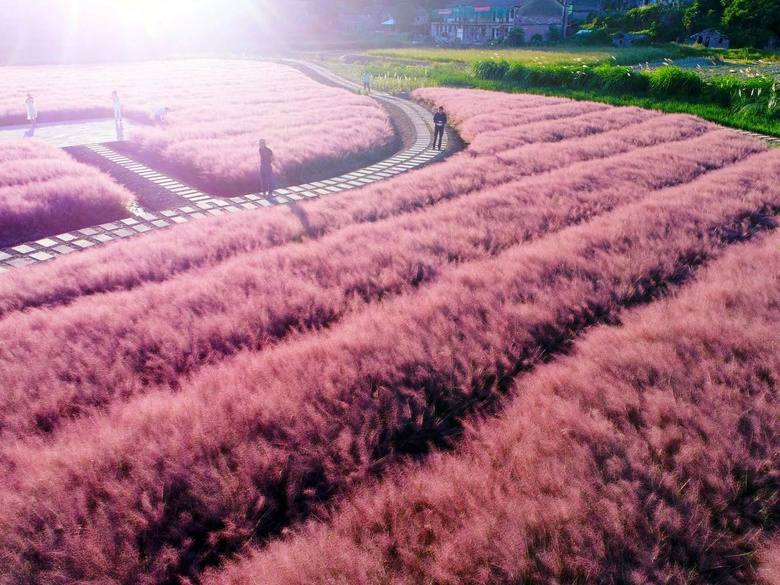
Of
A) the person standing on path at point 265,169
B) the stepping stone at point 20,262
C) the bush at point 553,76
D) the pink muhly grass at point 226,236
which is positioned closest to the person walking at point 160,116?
the person standing on path at point 265,169

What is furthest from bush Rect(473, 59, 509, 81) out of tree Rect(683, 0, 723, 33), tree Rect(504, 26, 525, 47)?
tree Rect(683, 0, 723, 33)

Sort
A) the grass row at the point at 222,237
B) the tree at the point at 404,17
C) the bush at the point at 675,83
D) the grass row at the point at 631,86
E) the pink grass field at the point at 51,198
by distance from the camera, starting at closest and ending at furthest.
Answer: the grass row at the point at 222,237 < the pink grass field at the point at 51,198 < the grass row at the point at 631,86 < the bush at the point at 675,83 < the tree at the point at 404,17

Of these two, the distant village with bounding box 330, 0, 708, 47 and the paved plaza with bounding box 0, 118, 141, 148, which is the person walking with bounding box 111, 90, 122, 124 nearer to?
the paved plaza with bounding box 0, 118, 141, 148

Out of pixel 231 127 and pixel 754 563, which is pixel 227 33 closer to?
pixel 231 127

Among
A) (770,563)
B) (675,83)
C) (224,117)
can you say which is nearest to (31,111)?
(224,117)

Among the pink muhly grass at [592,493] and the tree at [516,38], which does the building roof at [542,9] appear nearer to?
the tree at [516,38]

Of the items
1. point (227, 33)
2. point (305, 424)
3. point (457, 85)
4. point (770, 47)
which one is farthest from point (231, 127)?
point (227, 33)
